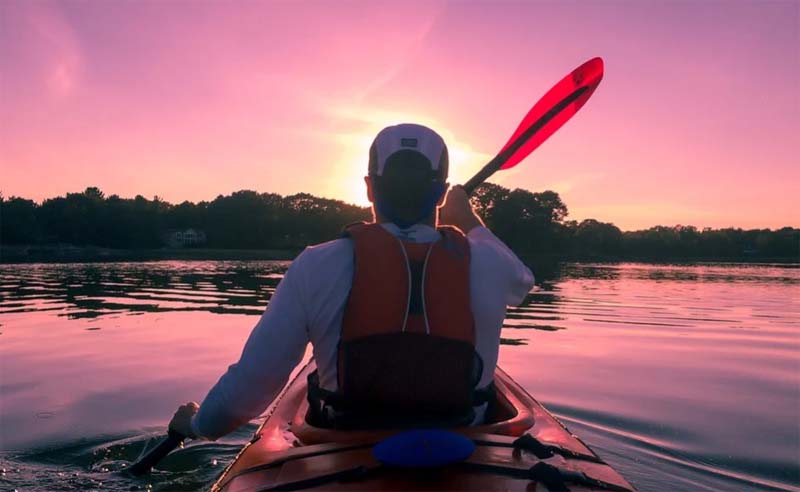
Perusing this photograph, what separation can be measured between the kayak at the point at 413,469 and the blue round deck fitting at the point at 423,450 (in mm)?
26

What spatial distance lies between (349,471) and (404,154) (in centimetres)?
109

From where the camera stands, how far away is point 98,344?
327 inches

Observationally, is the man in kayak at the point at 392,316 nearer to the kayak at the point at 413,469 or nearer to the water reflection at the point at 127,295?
the kayak at the point at 413,469

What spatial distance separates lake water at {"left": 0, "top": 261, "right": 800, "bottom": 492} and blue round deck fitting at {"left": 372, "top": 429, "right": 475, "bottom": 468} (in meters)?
2.48

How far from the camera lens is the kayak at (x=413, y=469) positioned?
5.67 ft

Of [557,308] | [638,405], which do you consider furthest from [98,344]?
[557,308]

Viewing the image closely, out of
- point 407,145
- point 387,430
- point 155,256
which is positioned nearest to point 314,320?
point 387,430

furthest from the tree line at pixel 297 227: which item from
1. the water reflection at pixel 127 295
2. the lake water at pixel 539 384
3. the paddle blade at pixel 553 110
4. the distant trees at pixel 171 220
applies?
the paddle blade at pixel 553 110

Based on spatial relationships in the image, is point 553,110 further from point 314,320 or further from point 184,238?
point 184,238

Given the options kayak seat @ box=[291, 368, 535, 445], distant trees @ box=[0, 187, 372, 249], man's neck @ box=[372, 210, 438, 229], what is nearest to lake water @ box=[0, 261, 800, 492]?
kayak seat @ box=[291, 368, 535, 445]

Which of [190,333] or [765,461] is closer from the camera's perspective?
[765,461]

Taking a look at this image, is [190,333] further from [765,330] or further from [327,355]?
[765,330]

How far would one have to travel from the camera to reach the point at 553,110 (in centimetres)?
452

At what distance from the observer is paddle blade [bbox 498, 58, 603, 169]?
4.38 m
